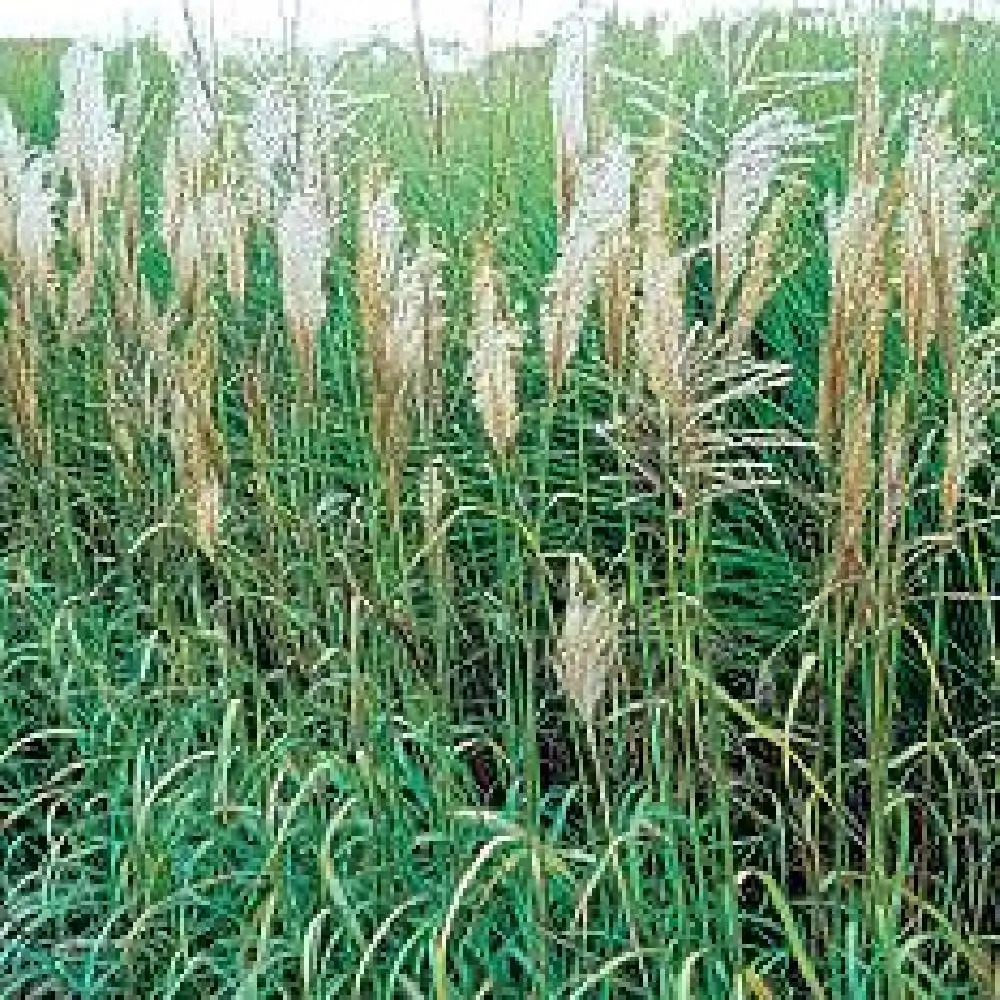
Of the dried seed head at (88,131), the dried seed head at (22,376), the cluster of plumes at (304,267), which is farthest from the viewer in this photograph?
the dried seed head at (22,376)

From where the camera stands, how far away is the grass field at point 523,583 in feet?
6.95

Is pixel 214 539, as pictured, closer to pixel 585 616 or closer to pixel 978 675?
pixel 585 616

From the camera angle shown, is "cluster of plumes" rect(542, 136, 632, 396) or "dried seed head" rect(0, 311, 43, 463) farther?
"dried seed head" rect(0, 311, 43, 463)

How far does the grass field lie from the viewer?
83.4 inches

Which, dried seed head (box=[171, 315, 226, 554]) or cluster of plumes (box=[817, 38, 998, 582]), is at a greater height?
cluster of plumes (box=[817, 38, 998, 582])

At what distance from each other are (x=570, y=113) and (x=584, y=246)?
1.28ft

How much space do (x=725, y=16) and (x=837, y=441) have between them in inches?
20.8

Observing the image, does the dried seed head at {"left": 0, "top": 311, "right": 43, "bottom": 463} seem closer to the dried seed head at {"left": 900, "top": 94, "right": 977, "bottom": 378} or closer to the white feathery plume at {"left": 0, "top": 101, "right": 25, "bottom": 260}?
the white feathery plume at {"left": 0, "top": 101, "right": 25, "bottom": 260}

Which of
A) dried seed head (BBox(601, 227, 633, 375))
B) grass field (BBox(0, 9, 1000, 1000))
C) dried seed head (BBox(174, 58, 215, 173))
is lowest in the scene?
grass field (BBox(0, 9, 1000, 1000))

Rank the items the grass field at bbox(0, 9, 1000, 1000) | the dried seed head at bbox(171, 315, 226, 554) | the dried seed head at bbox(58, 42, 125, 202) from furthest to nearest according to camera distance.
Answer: the dried seed head at bbox(58, 42, 125, 202) → the dried seed head at bbox(171, 315, 226, 554) → the grass field at bbox(0, 9, 1000, 1000)

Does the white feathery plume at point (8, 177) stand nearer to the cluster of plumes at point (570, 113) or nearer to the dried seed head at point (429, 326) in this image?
the dried seed head at point (429, 326)

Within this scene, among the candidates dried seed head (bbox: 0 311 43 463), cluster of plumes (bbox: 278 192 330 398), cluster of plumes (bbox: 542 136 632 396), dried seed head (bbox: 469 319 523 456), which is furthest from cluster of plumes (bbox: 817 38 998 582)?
dried seed head (bbox: 0 311 43 463)

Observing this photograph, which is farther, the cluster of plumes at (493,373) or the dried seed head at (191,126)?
the dried seed head at (191,126)

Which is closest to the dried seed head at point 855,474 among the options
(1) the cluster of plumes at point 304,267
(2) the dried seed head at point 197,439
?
(1) the cluster of plumes at point 304,267
